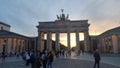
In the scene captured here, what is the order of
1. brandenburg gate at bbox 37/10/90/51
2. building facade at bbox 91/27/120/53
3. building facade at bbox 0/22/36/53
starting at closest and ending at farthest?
building facade at bbox 91/27/120/53, building facade at bbox 0/22/36/53, brandenburg gate at bbox 37/10/90/51

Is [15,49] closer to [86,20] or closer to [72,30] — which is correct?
[72,30]

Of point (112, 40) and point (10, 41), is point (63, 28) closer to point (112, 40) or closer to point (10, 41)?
point (112, 40)

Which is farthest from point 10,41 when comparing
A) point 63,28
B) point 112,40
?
point 112,40

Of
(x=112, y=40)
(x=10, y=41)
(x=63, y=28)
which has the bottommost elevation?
(x=112, y=40)

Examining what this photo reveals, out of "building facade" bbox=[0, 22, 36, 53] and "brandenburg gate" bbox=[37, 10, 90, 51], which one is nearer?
"building facade" bbox=[0, 22, 36, 53]

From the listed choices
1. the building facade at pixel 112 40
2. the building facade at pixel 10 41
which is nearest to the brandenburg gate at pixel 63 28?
the building facade at pixel 112 40

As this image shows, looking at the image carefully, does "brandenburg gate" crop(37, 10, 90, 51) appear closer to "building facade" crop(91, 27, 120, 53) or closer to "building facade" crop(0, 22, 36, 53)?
"building facade" crop(91, 27, 120, 53)

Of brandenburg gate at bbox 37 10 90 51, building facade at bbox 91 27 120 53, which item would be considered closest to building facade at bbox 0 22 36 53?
brandenburg gate at bbox 37 10 90 51

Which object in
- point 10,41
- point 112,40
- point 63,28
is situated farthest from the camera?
point 63,28

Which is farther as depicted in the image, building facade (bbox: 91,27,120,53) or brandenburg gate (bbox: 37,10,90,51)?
brandenburg gate (bbox: 37,10,90,51)

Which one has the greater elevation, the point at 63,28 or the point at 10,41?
the point at 63,28

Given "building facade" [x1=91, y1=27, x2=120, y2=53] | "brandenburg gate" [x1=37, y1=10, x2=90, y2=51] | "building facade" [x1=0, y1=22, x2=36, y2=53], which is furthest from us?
"brandenburg gate" [x1=37, y1=10, x2=90, y2=51]

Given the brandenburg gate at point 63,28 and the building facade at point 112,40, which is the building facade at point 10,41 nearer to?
the brandenburg gate at point 63,28

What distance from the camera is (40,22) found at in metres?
73.2
